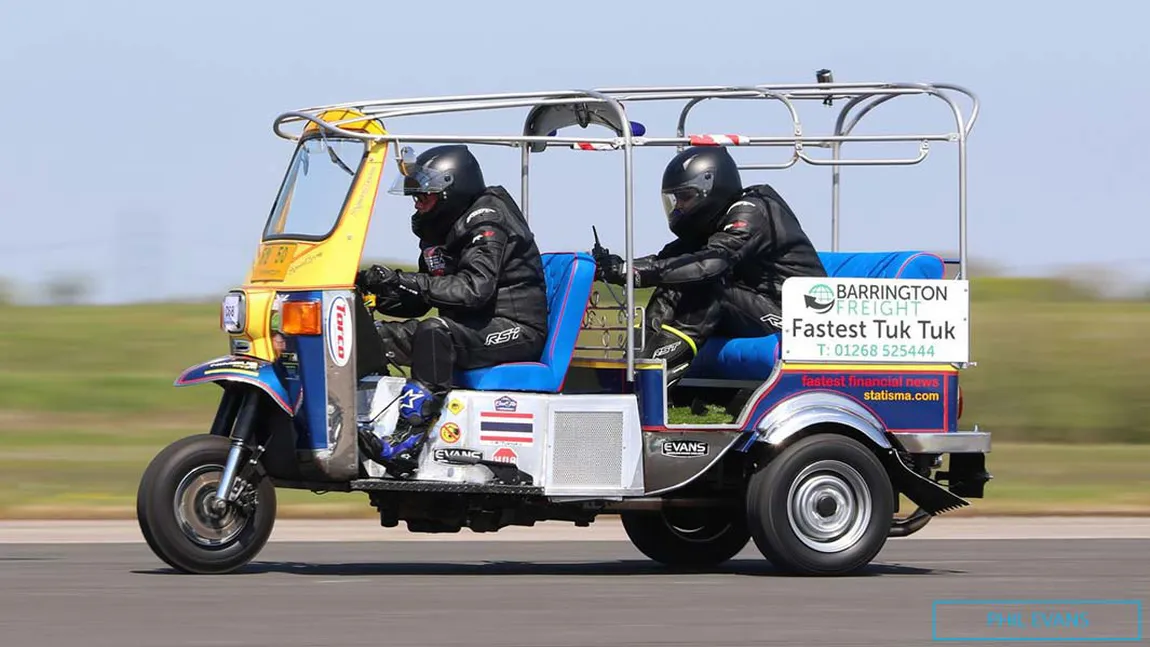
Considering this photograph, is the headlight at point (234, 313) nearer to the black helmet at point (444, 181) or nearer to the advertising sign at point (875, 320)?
the black helmet at point (444, 181)

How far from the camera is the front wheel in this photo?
9.09 meters

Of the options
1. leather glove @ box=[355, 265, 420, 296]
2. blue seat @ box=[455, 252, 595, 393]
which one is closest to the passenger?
blue seat @ box=[455, 252, 595, 393]

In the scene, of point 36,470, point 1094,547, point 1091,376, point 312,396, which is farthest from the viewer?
point 1091,376

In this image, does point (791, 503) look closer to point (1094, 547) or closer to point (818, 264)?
point (818, 264)

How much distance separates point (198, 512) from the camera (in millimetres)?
9203

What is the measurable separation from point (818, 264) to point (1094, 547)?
284 cm

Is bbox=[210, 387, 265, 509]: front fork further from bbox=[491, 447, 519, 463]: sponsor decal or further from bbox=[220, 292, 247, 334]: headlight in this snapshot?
bbox=[491, 447, 519, 463]: sponsor decal

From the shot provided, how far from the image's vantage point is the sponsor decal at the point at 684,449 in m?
10.0

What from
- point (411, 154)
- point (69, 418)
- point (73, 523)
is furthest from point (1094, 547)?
point (69, 418)

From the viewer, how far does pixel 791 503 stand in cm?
1000

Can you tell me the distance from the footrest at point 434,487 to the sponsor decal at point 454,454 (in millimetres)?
119

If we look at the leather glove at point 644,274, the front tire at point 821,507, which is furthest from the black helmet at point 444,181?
the front tire at point 821,507

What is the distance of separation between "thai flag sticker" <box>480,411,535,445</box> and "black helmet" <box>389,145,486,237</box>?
3.54ft

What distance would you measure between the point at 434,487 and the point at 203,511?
1.11 m
